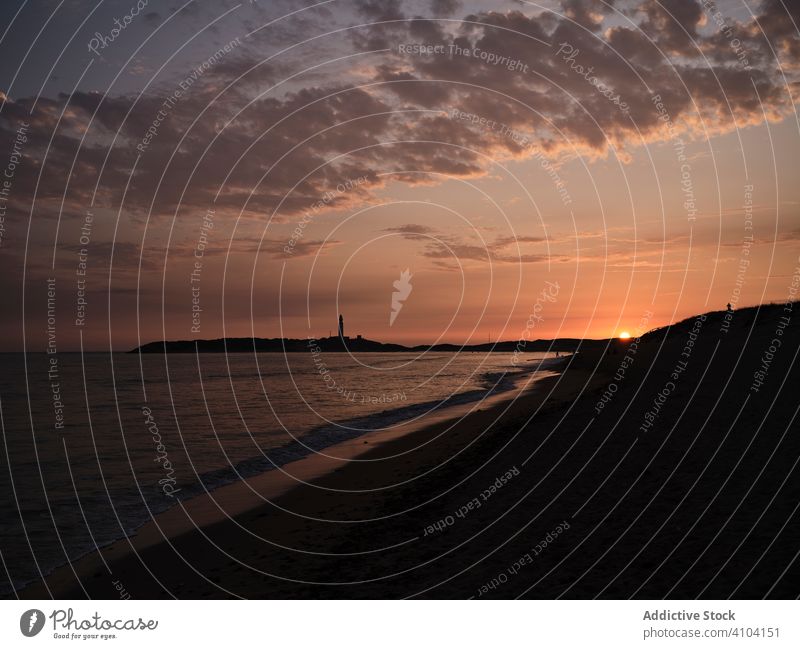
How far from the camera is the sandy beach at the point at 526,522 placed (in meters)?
9.70

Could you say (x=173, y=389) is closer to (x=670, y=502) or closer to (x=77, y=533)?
(x=77, y=533)

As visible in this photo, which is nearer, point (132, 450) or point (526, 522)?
point (526, 522)

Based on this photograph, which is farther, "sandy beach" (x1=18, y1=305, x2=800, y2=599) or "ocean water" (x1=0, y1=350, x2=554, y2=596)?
"ocean water" (x1=0, y1=350, x2=554, y2=596)

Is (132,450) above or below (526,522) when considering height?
below

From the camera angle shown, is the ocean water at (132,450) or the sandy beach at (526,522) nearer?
the sandy beach at (526,522)

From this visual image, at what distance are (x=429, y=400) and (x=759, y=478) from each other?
3851cm

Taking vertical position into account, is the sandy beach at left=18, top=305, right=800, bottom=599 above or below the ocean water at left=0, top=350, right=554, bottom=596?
above

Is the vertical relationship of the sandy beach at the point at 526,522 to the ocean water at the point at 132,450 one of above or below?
above

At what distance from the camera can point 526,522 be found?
12.5 m

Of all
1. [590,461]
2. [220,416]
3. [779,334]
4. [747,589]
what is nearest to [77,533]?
[590,461]

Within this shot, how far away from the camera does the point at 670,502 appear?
12.0 m

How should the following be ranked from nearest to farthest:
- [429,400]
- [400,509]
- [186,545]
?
1. [186,545]
2. [400,509]
3. [429,400]

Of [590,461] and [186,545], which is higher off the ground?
[590,461]

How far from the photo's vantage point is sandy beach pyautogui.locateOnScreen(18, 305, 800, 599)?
9.70 meters
